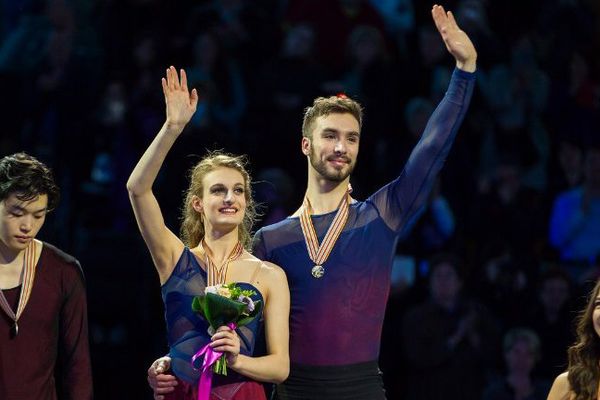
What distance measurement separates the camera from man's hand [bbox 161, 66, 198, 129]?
5.63 m

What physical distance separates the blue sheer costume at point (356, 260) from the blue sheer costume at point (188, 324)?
296 mm

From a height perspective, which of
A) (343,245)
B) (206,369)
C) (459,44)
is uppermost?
(459,44)

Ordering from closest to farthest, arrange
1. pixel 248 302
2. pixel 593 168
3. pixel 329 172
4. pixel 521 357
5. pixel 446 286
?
pixel 248 302 < pixel 329 172 < pixel 521 357 < pixel 446 286 < pixel 593 168

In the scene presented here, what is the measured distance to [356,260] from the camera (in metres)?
5.99

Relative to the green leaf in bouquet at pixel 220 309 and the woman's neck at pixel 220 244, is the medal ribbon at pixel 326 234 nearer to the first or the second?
the woman's neck at pixel 220 244

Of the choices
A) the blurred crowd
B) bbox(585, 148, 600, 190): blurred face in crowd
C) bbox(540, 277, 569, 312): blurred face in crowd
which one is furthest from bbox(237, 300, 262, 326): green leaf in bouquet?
bbox(585, 148, 600, 190): blurred face in crowd

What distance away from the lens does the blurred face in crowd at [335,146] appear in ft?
19.9

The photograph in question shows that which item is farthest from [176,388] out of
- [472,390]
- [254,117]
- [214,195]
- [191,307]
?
[254,117]

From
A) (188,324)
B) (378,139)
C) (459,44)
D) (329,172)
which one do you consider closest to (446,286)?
(378,139)

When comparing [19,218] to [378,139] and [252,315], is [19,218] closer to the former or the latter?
[252,315]

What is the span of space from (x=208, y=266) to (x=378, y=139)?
14.2ft

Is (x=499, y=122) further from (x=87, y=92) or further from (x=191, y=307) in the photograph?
(x=191, y=307)

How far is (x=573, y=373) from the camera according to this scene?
5852mm

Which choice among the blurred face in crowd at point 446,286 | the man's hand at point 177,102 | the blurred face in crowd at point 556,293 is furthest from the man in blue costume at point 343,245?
the blurred face in crowd at point 556,293
